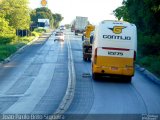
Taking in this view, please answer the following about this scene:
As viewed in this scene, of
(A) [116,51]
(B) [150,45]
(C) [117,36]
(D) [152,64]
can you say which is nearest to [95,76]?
(A) [116,51]

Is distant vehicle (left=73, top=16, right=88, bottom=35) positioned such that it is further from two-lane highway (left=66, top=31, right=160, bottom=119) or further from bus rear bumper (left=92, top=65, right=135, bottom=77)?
bus rear bumper (left=92, top=65, right=135, bottom=77)

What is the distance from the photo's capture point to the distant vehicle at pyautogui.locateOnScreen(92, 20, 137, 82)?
27.1 metres

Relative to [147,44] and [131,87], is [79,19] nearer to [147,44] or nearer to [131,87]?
[147,44]

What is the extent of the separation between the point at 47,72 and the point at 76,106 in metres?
13.8

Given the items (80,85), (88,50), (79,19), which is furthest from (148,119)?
(79,19)

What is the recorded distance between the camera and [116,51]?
27.1 metres

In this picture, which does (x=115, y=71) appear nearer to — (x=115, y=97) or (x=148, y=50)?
(x=115, y=97)

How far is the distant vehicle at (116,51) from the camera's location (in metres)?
27.1

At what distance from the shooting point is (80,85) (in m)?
25.1

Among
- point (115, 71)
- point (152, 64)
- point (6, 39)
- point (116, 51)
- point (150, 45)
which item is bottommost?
point (6, 39)

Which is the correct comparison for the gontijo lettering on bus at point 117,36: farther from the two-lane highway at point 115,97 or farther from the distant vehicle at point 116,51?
the two-lane highway at point 115,97

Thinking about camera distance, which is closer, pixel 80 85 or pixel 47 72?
pixel 80 85

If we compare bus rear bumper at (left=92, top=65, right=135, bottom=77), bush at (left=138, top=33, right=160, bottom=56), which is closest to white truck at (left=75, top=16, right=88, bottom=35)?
bush at (left=138, top=33, right=160, bottom=56)

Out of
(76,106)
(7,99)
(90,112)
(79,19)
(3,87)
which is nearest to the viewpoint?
(90,112)
